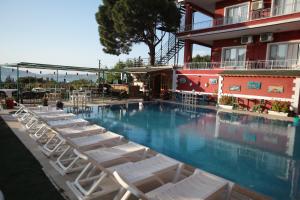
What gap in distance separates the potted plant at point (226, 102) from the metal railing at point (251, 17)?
19.3 ft

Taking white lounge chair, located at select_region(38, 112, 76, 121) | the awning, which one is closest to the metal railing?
the awning

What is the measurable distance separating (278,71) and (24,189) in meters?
15.0

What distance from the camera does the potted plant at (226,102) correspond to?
15.8m

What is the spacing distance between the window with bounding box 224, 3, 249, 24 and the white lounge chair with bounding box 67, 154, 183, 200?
16.6 meters

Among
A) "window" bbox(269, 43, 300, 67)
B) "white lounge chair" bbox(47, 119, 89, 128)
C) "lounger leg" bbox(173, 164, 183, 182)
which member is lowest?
"lounger leg" bbox(173, 164, 183, 182)

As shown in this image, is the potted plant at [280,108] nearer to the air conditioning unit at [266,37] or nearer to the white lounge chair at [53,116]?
the air conditioning unit at [266,37]

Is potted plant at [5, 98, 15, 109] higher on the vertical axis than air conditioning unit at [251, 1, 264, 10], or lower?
lower

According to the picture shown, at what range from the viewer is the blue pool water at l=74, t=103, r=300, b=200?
17.1 feet

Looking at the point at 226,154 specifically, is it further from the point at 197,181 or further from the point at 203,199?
the point at 203,199

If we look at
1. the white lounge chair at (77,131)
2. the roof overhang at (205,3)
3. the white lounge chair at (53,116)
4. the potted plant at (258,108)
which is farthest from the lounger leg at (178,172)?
the roof overhang at (205,3)

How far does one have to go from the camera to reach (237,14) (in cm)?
1780

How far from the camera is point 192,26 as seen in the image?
19.4 meters

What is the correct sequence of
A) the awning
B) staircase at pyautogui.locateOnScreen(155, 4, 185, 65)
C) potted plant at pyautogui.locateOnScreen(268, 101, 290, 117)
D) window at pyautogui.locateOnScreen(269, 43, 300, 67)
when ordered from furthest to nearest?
staircase at pyautogui.locateOnScreen(155, 4, 185, 65), window at pyautogui.locateOnScreen(269, 43, 300, 67), potted plant at pyautogui.locateOnScreen(268, 101, 290, 117), the awning

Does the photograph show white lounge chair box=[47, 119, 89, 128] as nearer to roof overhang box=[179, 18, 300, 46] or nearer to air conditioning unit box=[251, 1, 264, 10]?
roof overhang box=[179, 18, 300, 46]
